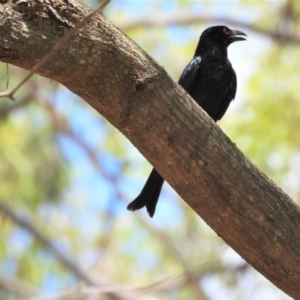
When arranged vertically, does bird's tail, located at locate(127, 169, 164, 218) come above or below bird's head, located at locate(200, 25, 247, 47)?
below

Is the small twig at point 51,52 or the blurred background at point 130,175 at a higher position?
the blurred background at point 130,175

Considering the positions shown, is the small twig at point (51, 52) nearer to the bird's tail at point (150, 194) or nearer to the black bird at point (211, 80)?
the bird's tail at point (150, 194)

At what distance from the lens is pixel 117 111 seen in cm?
229

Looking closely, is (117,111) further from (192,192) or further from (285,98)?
(285,98)

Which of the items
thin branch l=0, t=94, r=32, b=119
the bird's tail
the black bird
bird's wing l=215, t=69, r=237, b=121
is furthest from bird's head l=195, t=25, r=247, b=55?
thin branch l=0, t=94, r=32, b=119

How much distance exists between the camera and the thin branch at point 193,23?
605cm

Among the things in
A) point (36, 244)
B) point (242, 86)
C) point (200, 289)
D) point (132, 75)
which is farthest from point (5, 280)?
point (132, 75)

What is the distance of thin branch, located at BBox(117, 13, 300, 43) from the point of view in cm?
605

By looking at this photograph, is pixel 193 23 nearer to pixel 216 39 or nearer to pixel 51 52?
pixel 216 39

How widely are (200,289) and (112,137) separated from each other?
2.15 m

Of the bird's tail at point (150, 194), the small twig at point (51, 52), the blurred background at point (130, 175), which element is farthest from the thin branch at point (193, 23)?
the small twig at point (51, 52)

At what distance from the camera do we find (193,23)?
21.3 feet

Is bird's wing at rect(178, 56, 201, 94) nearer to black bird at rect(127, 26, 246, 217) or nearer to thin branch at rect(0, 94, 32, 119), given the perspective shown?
black bird at rect(127, 26, 246, 217)

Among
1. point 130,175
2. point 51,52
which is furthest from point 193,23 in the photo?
point 51,52
